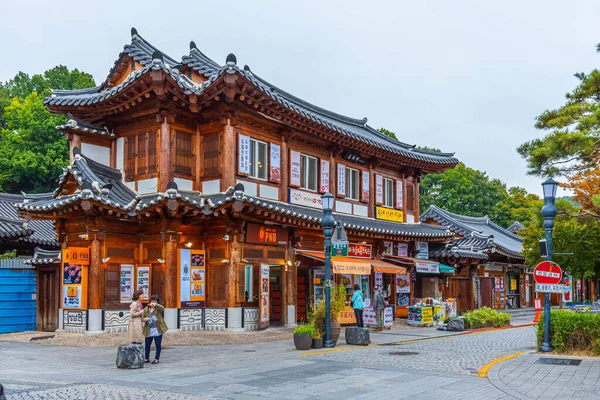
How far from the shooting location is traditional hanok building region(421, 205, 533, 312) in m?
31.7

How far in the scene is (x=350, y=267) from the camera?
21562 millimetres

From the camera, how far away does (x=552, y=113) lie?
48.7ft

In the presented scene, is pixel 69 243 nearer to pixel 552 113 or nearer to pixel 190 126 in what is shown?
pixel 190 126

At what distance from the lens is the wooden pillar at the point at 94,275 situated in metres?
18.1

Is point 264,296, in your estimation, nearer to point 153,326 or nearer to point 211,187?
point 211,187

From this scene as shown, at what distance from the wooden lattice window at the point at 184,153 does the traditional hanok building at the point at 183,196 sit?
0.04 m

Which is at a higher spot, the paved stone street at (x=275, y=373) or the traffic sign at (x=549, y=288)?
the traffic sign at (x=549, y=288)

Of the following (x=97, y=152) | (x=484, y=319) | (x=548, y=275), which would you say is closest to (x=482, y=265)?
(x=484, y=319)

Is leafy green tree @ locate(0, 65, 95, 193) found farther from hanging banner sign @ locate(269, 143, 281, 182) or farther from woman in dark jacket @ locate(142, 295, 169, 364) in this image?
woman in dark jacket @ locate(142, 295, 169, 364)

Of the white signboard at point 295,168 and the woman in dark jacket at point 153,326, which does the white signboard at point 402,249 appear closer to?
the white signboard at point 295,168

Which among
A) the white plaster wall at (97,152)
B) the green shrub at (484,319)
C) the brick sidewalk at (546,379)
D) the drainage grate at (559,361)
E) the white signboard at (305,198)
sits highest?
the white plaster wall at (97,152)

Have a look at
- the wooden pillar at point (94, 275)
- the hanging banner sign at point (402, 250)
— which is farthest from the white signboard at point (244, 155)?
the hanging banner sign at point (402, 250)

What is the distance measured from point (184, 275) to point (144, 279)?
146 centimetres

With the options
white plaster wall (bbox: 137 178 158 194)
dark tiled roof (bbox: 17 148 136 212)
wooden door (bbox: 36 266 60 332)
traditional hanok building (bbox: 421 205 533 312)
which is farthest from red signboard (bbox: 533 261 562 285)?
traditional hanok building (bbox: 421 205 533 312)
